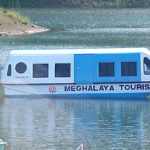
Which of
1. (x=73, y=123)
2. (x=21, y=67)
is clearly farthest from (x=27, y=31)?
(x=73, y=123)

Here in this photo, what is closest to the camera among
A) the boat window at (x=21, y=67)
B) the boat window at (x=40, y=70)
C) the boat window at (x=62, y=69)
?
the boat window at (x=62, y=69)

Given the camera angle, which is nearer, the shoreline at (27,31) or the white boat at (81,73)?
the white boat at (81,73)

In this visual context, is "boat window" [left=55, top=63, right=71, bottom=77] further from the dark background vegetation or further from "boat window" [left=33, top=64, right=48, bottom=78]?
the dark background vegetation

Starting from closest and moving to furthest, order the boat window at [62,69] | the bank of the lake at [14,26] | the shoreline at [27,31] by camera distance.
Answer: the boat window at [62,69]
the shoreline at [27,31]
the bank of the lake at [14,26]

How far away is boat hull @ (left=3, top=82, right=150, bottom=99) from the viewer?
36.7 m

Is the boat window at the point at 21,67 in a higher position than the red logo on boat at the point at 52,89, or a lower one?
higher

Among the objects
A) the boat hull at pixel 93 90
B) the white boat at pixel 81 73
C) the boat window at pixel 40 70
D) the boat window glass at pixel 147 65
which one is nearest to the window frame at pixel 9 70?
the white boat at pixel 81 73

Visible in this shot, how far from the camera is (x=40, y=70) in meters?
37.0

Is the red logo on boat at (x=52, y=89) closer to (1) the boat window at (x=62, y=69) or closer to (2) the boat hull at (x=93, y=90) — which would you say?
(2) the boat hull at (x=93, y=90)

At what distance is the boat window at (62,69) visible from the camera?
36656 mm

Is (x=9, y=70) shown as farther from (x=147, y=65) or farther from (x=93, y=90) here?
(x=147, y=65)

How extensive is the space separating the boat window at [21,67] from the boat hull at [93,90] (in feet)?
2.13

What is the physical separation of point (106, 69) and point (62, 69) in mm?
1871

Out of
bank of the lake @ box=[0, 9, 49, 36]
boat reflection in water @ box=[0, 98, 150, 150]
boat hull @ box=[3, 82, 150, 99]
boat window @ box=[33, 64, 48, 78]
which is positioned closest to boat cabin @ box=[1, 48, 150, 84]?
boat window @ box=[33, 64, 48, 78]
